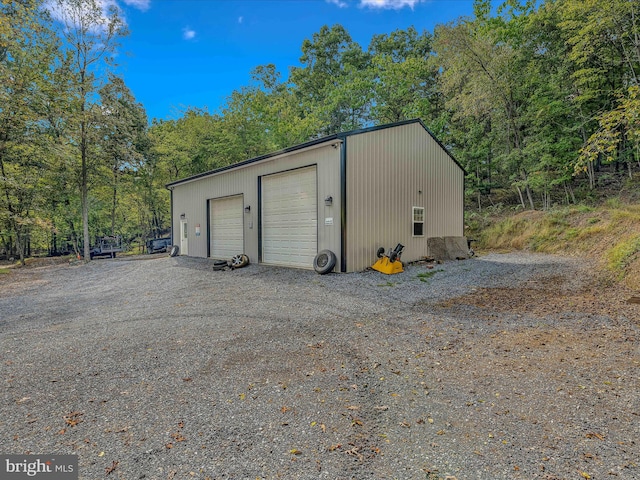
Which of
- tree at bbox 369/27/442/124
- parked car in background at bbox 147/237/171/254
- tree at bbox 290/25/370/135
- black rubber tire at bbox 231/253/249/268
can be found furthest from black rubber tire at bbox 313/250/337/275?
tree at bbox 290/25/370/135

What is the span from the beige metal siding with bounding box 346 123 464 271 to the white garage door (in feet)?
15.4

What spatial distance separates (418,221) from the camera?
9.71 meters

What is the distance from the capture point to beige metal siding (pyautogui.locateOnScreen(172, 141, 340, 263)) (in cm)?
808

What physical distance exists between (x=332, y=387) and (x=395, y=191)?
715 cm

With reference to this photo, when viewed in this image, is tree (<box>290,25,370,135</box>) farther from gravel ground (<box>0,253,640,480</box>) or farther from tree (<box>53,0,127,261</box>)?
gravel ground (<box>0,253,640,480</box>)

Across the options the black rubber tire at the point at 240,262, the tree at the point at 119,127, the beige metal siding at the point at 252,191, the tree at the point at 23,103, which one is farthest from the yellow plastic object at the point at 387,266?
the tree at the point at 119,127

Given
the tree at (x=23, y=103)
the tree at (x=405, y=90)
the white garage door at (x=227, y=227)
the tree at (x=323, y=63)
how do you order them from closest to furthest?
1. the tree at (x=23, y=103)
2. the white garage door at (x=227, y=227)
3. the tree at (x=405, y=90)
4. the tree at (x=323, y=63)

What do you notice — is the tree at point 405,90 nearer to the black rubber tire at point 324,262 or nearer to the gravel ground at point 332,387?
the black rubber tire at point 324,262

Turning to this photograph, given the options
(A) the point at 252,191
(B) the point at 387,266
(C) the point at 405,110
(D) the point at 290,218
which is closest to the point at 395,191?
(B) the point at 387,266

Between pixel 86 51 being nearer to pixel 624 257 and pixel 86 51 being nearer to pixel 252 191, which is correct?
pixel 252 191

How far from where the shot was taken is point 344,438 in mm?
1966

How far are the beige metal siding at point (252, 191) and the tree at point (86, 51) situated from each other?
4.05 m

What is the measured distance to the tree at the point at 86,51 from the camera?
12.7 m

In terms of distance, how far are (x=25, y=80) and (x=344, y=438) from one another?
12.9 meters
